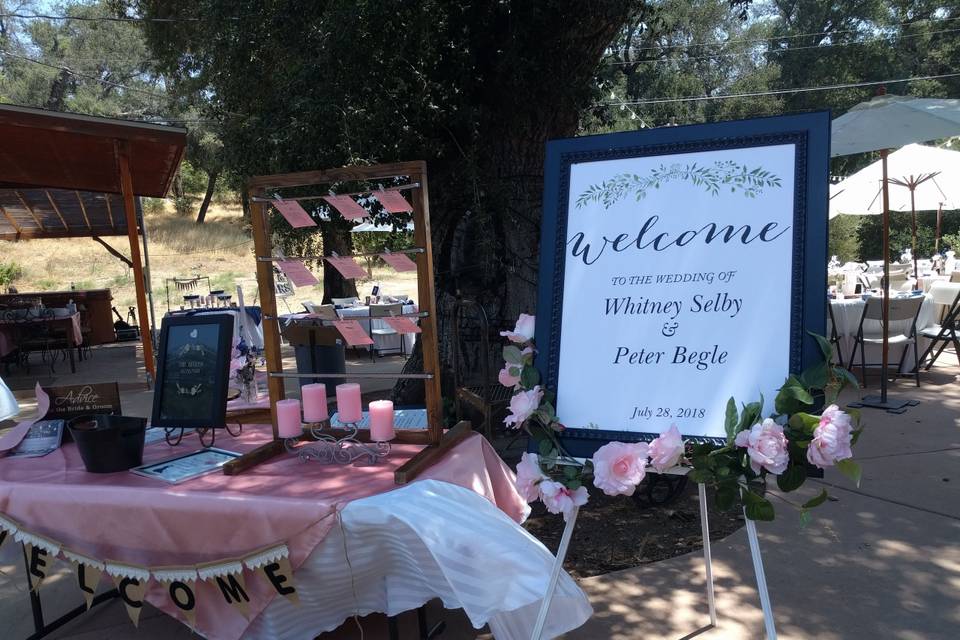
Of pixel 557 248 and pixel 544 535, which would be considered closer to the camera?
pixel 557 248

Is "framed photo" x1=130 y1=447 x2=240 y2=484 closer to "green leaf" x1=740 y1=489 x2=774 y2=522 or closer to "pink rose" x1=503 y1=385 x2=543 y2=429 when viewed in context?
"pink rose" x1=503 y1=385 x2=543 y2=429

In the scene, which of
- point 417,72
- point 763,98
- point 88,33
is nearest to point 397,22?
point 417,72

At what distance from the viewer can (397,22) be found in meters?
4.54

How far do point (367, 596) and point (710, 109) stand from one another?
29.6m

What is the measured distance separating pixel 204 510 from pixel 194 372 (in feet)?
2.72

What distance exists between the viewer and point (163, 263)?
26484 mm

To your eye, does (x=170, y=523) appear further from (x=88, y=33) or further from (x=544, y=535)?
(x=88, y=33)

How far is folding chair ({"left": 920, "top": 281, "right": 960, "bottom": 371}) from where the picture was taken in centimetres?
665

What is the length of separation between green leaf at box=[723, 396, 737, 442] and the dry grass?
18157mm

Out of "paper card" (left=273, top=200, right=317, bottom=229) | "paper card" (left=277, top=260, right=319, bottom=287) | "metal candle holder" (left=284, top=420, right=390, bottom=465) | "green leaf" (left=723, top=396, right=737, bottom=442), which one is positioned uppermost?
"paper card" (left=273, top=200, right=317, bottom=229)

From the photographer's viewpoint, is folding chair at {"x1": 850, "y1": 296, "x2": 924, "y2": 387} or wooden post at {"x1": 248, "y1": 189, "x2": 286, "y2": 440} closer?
wooden post at {"x1": 248, "y1": 189, "x2": 286, "y2": 440}

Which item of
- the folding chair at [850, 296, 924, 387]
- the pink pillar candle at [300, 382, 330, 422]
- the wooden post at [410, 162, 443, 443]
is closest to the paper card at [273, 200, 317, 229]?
the wooden post at [410, 162, 443, 443]

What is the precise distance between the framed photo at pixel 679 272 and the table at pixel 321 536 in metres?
0.44

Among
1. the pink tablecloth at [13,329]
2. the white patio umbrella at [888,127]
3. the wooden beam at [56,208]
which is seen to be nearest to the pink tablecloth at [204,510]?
the white patio umbrella at [888,127]
